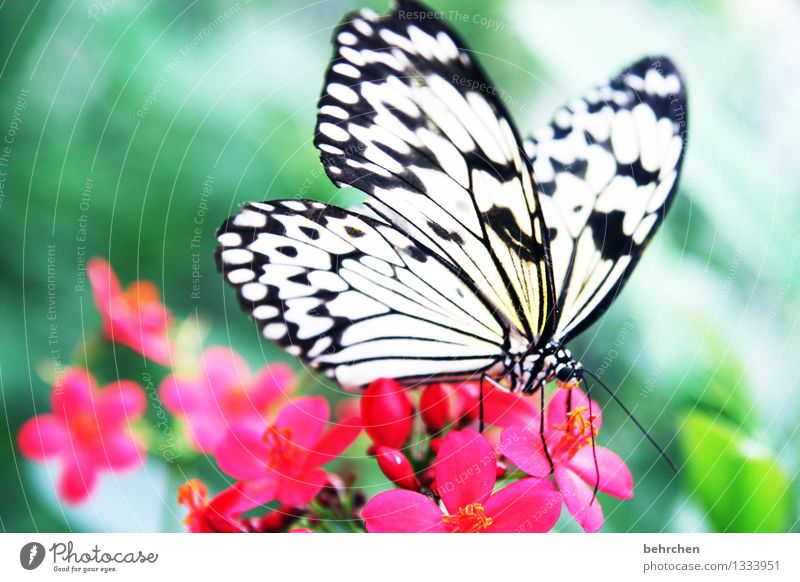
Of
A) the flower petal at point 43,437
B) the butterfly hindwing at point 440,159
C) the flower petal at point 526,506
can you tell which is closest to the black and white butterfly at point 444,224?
the butterfly hindwing at point 440,159

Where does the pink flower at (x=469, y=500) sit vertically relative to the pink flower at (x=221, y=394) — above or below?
A: below

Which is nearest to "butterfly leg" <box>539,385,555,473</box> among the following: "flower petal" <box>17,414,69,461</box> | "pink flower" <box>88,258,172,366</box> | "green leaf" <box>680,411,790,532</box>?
"green leaf" <box>680,411,790,532</box>

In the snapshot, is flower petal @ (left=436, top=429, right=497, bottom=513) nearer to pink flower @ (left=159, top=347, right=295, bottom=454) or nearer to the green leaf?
pink flower @ (left=159, top=347, right=295, bottom=454)

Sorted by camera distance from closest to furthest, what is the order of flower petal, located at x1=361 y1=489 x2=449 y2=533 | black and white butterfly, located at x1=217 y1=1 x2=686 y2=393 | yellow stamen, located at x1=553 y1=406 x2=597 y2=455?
flower petal, located at x1=361 y1=489 x2=449 y2=533 < yellow stamen, located at x1=553 y1=406 x2=597 y2=455 < black and white butterfly, located at x1=217 y1=1 x2=686 y2=393

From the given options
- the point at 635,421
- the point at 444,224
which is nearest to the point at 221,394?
the point at 444,224

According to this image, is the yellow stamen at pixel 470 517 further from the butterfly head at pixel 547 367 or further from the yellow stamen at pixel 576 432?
the butterfly head at pixel 547 367

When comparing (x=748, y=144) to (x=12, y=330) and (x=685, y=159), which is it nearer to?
(x=685, y=159)
